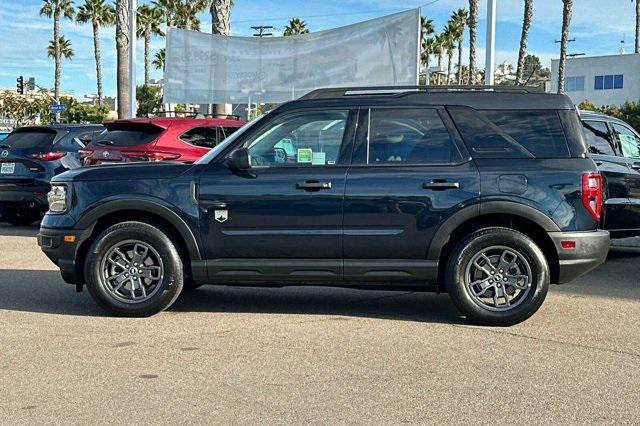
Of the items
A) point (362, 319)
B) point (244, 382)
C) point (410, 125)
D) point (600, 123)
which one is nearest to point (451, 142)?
point (410, 125)

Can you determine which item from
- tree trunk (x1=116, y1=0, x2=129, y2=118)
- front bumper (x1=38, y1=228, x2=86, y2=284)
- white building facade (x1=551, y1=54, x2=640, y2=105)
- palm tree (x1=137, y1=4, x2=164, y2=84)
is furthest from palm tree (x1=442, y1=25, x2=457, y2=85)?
front bumper (x1=38, y1=228, x2=86, y2=284)

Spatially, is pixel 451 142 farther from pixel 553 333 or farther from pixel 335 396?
pixel 335 396

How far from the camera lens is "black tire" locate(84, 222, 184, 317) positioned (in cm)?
680

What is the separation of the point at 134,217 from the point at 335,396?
9.81 feet

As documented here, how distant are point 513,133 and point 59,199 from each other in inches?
160

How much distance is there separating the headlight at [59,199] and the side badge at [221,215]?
1382mm

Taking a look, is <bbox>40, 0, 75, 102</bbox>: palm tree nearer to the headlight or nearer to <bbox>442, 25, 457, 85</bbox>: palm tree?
<bbox>442, 25, 457, 85</bbox>: palm tree

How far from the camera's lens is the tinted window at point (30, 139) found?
13.4 m

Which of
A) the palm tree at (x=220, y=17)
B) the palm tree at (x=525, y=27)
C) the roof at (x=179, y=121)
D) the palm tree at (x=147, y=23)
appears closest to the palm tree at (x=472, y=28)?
the palm tree at (x=525, y=27)

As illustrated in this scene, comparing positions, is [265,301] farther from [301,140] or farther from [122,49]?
[122,49]

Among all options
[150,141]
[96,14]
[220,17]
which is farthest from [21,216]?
[96,14]

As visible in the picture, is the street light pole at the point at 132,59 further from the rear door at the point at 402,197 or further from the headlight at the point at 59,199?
the rear door at the point at 402,197

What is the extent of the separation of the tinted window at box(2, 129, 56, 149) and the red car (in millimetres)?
1896

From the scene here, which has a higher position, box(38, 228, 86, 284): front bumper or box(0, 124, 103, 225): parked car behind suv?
box(0, 124, 103, 225): parked car behind suv
